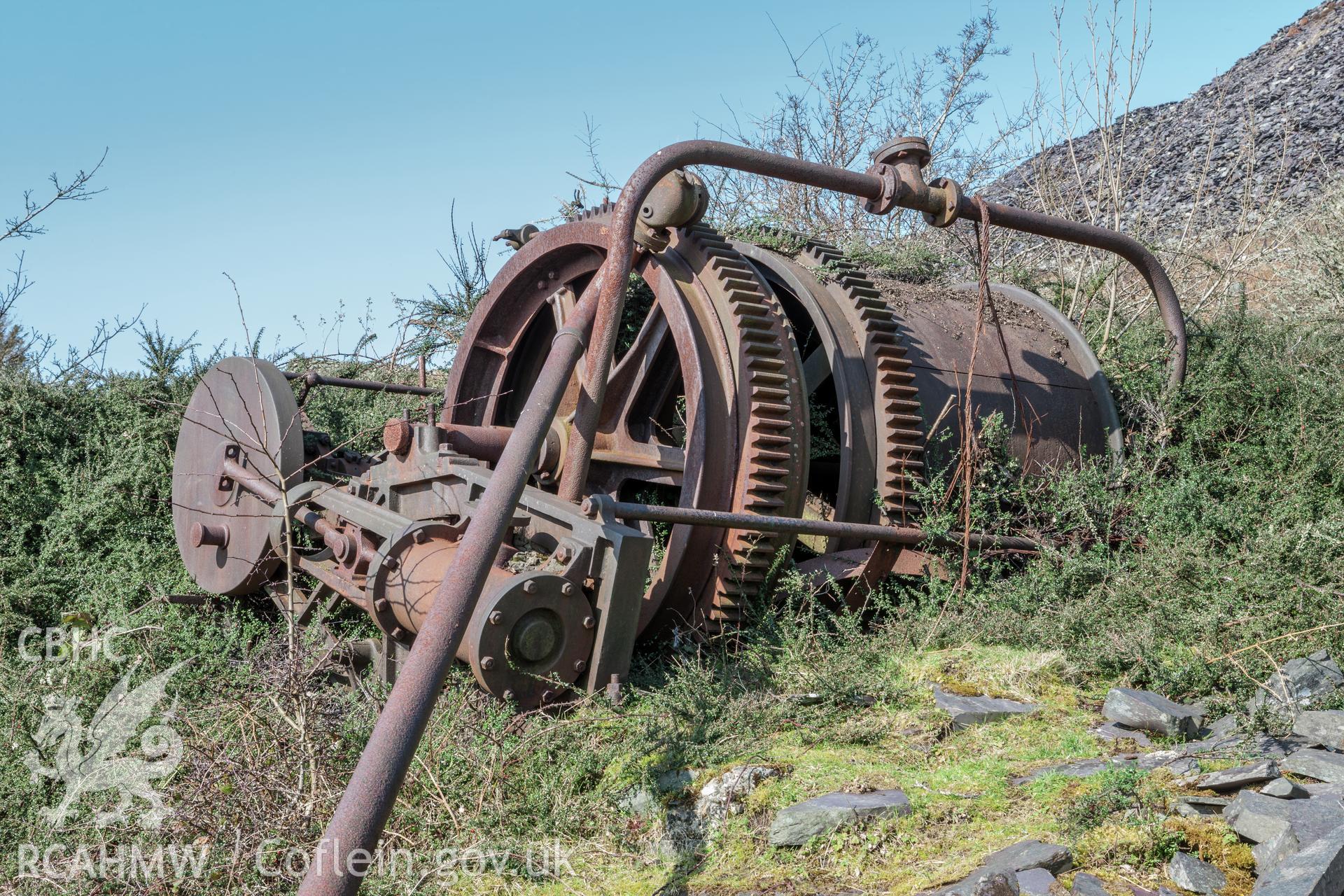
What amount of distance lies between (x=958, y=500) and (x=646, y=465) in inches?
62.2

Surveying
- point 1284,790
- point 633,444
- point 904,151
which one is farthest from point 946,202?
point 1284,790

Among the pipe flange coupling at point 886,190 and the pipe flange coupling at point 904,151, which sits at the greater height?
the pipe flange coupling at point 904,151

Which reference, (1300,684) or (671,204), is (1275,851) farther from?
(671,204)

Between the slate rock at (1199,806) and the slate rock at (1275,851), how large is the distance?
0.16 meters

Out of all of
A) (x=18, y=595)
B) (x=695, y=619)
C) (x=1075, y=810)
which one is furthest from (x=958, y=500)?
(x=18, y=595)

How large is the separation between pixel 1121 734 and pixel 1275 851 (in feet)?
3.20

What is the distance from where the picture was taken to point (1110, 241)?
585 centimetres

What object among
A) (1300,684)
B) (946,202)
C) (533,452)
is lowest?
(1300,684)

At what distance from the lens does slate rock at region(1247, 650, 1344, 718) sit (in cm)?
319

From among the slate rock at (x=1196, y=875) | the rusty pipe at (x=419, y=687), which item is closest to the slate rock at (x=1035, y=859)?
the slate rock at (x=1196, y=875)

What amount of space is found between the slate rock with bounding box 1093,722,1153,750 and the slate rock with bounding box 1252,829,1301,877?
830 mm

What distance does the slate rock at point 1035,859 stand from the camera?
7.97 feet

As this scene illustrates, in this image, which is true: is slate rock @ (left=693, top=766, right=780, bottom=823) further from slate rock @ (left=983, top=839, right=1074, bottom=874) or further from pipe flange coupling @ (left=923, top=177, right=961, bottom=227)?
pipe flange coupling @ (left=923, top=177, right=961, bottom=227)

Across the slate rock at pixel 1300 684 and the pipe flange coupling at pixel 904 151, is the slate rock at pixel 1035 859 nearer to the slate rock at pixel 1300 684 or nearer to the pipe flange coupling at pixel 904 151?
the slate rock at pixel 1300 684
